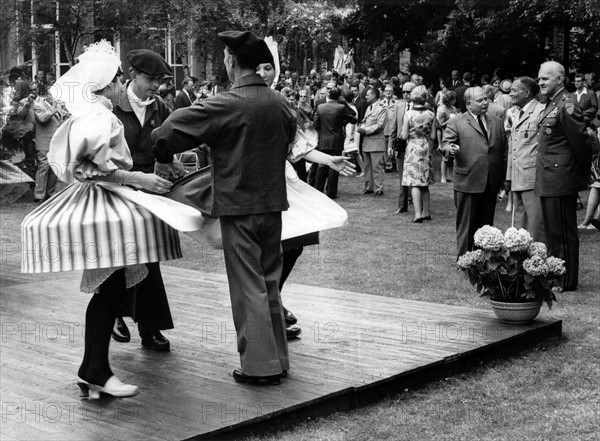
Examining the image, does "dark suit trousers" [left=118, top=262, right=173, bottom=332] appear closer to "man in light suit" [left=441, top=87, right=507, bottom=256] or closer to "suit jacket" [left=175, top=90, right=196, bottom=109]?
"man in light suit" [left=441, top=87, right=507, bottom=256]

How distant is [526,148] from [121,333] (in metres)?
4.94

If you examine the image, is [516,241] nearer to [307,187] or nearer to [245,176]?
[307,187]

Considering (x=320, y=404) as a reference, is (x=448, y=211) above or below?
below

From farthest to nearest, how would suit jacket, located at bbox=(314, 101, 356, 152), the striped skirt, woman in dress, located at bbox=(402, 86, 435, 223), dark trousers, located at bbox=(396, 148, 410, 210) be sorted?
suit jacket, located at bbox=(314, 101, 356, 152)
dark trousers, located at bbox=(396, 148, 410, 210)
woman in dress, located at bbox=(402, 86, 435, 223)
the striped skirt

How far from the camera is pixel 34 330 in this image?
7.10 meters

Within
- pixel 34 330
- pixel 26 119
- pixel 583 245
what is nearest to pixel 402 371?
pixel 34 330

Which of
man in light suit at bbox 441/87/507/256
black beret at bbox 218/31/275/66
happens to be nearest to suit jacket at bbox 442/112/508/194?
man in light suit at bbox 441/87/507/256

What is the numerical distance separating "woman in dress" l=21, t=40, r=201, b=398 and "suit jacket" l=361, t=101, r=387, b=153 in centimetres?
1228

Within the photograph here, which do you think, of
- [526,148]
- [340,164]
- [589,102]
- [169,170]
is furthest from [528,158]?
[589,102]

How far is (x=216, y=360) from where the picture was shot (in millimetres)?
6293

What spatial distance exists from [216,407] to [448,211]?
11166mm

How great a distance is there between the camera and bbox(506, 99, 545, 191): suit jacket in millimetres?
10078

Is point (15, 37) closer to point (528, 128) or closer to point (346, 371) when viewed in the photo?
point (528, 128)

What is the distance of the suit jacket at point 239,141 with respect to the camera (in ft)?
18.4
